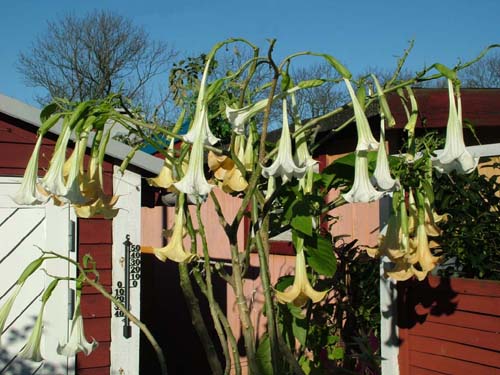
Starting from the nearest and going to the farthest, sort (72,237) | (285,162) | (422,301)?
(285,162)
(422,301)
(72,237)

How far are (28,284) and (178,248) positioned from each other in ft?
9.67

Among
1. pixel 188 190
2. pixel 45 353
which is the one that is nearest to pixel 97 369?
pixel 45 353

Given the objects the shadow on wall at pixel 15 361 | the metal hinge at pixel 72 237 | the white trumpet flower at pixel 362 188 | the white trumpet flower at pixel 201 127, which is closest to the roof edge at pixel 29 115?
the metal hinge at pixel 72 237

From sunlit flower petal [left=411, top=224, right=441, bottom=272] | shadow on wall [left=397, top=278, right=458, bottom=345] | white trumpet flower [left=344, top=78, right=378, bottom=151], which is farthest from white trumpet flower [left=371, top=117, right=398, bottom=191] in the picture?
shadow on wall [left=397, top=278, right=458, bottom=345]

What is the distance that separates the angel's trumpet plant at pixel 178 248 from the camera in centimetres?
235

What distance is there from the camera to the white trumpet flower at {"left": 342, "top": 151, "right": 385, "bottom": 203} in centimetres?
183

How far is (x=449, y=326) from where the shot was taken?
376 cm

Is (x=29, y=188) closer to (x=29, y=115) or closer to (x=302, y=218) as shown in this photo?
(x=302, y=218)

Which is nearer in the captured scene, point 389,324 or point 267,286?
point 267,286

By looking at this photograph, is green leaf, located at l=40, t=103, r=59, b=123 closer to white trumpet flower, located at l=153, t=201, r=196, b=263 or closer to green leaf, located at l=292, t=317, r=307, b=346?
white trumpet flower, located at l=153, t=201, r=196, b=263

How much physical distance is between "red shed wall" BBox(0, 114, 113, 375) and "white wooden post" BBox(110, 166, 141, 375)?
44mm

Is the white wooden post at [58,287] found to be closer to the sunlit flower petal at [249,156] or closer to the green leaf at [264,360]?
the green leaf at [264,360]

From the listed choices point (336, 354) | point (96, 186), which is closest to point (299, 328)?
point (96, 186)

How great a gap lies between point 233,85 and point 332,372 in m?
1.79
